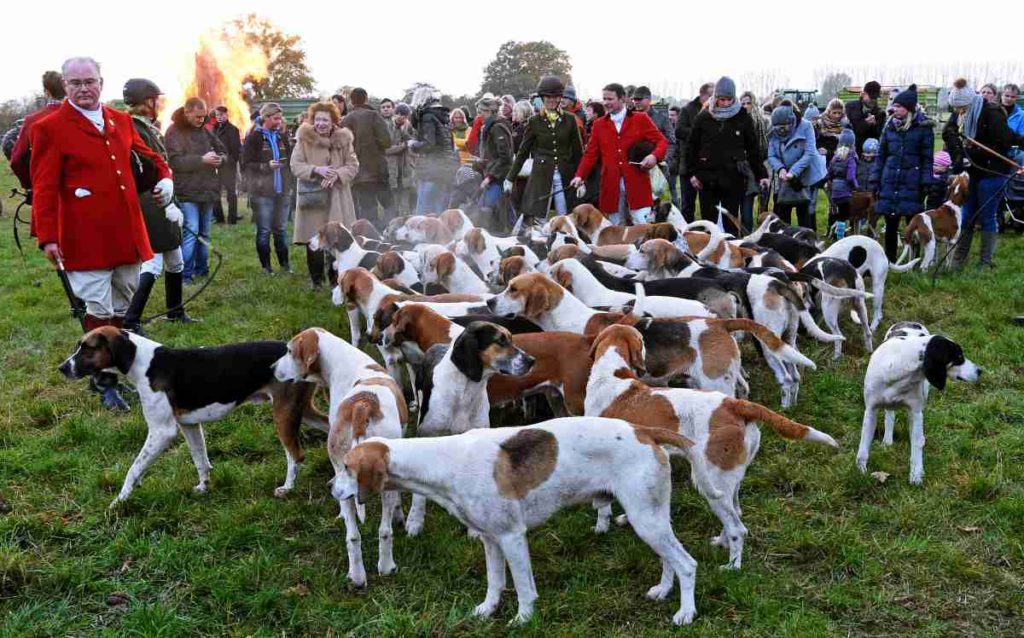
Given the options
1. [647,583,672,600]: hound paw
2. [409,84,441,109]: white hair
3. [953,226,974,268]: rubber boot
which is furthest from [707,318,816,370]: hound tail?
[409,84,441,109]: white hair

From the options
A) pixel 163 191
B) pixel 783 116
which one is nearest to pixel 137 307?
A: pixel 163 191

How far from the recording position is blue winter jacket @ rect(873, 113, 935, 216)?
990 centimetres

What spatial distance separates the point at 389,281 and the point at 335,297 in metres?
0.69

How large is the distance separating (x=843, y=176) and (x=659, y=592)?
994 cm

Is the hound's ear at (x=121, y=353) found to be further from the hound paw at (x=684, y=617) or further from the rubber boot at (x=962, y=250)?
the rubber boot at (x=962, y=250)

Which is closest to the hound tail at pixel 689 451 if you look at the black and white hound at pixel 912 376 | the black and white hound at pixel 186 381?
the black and white hound at pixel 912 376

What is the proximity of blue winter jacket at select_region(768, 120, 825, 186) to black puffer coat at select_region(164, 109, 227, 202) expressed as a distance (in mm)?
7059

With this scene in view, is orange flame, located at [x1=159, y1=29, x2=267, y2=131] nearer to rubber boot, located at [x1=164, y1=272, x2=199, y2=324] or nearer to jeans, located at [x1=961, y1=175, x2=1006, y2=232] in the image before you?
rubber boot, located at [x1=164, y1=272, x2=199, y2=324]

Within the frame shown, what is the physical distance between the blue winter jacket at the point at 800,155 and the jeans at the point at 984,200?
1.73 meters

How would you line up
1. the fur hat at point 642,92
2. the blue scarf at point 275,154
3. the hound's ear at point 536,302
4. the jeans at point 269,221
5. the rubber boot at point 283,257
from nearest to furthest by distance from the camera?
the hound's ear at point 536,302, the blue scarf at point 275,154, the jeans at point 269,221, the rubber boot at point 283,257, the fur hat at point 642,92

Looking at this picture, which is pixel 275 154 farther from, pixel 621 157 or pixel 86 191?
pixel 86 191

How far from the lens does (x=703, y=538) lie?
14.3 feet

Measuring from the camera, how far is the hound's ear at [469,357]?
446cm

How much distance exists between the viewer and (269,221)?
10.6 metres
